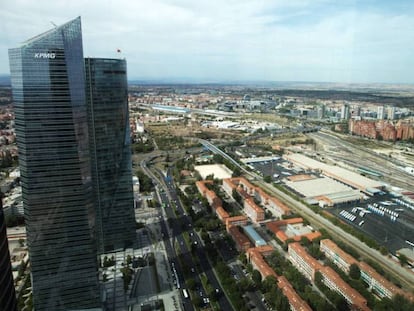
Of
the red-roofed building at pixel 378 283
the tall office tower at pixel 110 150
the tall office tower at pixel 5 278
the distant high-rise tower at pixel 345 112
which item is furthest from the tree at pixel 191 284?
the distant high-rise tower at pixel 345 112

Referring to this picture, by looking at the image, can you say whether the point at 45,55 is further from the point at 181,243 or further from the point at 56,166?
the point at 181,243

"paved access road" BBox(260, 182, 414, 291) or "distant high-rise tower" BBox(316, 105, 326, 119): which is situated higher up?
"distant high-rise tower" BBox(316, 105, 326, 119)

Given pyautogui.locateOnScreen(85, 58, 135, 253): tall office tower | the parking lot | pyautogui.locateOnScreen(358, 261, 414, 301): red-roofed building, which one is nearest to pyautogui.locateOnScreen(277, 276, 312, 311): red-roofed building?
pyautogui.locateOnScreen(358, 261, 414, 301): red-roofed building

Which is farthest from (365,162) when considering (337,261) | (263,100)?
(263,100)

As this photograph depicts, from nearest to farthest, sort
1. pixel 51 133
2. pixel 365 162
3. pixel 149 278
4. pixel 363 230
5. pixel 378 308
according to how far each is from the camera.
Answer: pixel 51 133 → pixel 378 308 → pixel 149 278 → pixel 363 230 → pixel 365 162

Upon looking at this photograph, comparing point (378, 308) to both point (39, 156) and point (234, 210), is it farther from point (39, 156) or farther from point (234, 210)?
point (39, 156)

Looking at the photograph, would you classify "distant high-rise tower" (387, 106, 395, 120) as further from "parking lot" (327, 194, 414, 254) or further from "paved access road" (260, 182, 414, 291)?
"paved access road" (260, 182, 414, 291)

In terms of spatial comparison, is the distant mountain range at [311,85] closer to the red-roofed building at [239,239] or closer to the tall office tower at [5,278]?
the tall office tower at [5,278]
